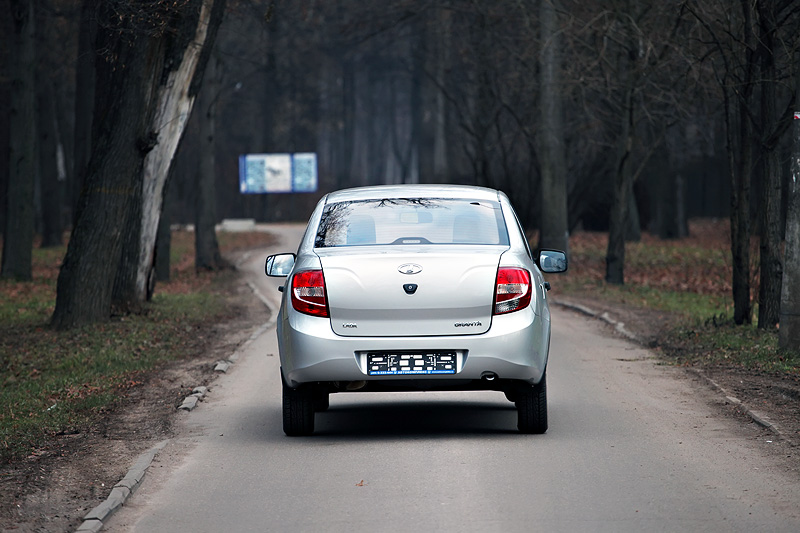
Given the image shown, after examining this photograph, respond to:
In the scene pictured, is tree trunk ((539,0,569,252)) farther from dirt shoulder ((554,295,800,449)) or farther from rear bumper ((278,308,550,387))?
rear bumper ((278,308,550,387))

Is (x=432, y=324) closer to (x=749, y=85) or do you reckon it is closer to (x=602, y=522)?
(x=602, y=522)

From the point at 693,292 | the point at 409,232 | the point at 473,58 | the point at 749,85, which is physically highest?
the point at 473,58

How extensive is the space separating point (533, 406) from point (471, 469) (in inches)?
51.4

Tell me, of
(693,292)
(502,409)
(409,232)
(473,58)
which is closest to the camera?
(409,232)

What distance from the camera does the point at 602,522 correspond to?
625cm

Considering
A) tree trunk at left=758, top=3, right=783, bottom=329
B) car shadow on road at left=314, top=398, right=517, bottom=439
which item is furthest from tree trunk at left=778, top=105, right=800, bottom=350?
car shadow on road at left=314, top=398, right=517, bottom=439

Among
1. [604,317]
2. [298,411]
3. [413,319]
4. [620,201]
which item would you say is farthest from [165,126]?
[620,201]

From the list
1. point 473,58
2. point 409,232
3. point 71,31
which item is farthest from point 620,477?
point 71,31

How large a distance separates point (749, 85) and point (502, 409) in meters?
6.42

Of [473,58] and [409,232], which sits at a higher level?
[473,58]

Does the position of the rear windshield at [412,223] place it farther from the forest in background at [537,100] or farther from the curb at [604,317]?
the curb at [604,317]

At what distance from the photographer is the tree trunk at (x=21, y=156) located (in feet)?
88.4

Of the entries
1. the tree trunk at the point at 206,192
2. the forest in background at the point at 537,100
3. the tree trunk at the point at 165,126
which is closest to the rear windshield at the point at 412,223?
the forest in background at the point at 537,100

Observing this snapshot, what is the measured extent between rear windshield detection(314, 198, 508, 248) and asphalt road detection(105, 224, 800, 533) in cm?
140
